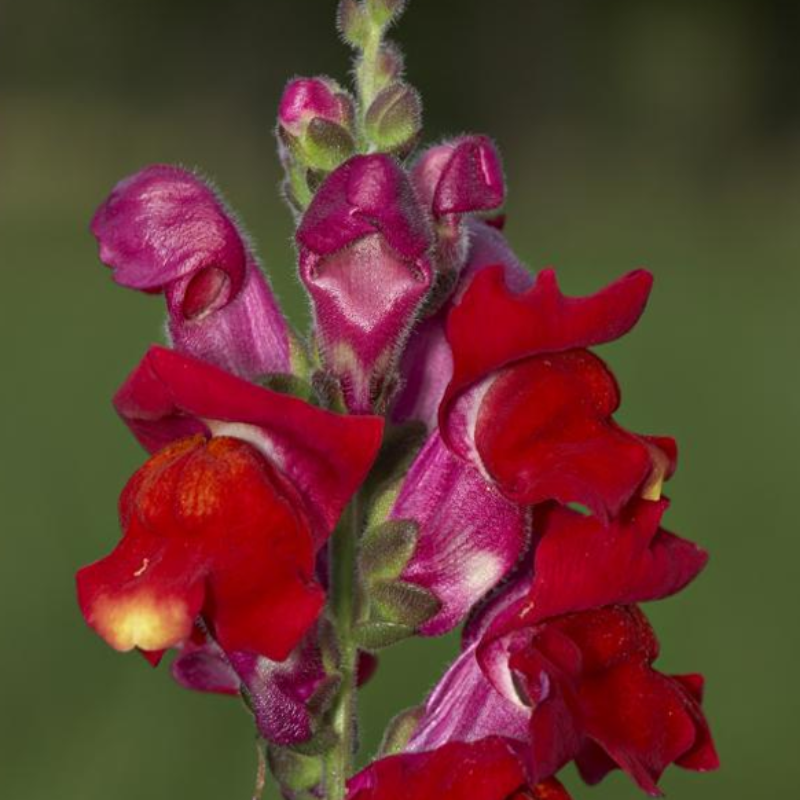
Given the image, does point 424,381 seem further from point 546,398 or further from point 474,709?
point 474,709

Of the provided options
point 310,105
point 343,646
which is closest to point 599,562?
point 343,646

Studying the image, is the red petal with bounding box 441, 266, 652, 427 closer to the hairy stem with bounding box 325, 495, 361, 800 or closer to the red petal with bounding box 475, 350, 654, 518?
the red petal with bounding box 475, 350, 654, 518

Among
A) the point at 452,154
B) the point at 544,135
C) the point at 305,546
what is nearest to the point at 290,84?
the point at 452,154

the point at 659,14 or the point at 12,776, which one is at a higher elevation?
the point at 12,776

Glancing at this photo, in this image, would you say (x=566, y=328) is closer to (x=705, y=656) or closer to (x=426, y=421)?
(x=426, y=421)

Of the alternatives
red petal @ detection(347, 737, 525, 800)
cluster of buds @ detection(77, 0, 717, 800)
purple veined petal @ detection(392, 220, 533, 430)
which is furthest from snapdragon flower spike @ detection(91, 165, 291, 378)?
red petal @ detection(347, 737, 525, 800)

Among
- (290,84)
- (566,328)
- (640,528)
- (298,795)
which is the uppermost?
(290,84)
